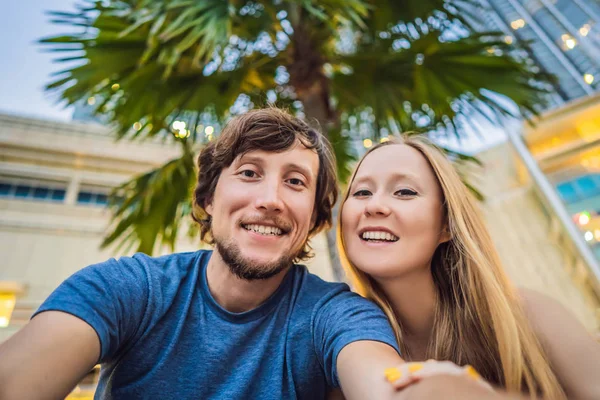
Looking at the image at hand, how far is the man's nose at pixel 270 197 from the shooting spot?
42.6 inches

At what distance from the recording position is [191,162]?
8.18ft

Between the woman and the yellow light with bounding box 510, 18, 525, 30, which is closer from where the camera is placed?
the woman

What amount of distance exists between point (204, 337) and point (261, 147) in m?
0.66

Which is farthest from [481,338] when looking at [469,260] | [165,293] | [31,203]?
[31,203]

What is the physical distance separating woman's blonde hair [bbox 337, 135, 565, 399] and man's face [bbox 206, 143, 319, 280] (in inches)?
10.3

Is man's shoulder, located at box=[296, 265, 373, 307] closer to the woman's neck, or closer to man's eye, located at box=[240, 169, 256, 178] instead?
the woman's neck

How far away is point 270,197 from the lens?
1.09 meters

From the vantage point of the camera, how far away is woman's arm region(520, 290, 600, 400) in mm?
825

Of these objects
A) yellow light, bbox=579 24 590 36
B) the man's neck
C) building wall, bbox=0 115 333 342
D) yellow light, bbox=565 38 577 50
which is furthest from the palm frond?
yellow light, bbox=579 24 590 36

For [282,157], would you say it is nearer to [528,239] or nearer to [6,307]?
[6,307]

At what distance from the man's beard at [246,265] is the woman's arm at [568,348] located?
2.61ft

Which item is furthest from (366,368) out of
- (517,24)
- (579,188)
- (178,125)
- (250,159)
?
(517,24)

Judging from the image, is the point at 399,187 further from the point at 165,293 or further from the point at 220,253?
the point at 165,293

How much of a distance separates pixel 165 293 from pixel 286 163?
22.7 inches
